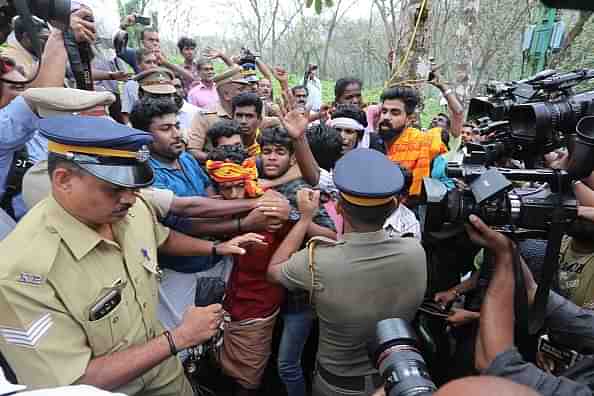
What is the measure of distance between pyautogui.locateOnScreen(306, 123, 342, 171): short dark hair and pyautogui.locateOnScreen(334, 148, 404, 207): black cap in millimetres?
1150

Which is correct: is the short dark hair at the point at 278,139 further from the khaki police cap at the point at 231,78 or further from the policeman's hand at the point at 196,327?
the khaki police cap at the point at 231,78

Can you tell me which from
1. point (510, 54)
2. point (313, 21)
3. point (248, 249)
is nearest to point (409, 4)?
point (248, 249)

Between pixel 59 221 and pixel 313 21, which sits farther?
pixel 313 21

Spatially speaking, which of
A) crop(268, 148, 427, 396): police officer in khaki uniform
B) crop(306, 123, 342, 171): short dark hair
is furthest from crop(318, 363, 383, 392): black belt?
crop(306, 123, 342, 171): short dark hair

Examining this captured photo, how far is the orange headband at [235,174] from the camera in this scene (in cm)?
234

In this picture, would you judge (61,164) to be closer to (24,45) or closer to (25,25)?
(25,25)

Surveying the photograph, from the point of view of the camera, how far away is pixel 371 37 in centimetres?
2217

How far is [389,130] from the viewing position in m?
3.85

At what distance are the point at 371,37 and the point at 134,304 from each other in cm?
2280

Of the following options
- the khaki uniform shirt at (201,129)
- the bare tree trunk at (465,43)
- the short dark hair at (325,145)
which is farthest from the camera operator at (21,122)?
the bare tree trunk at (465,43)

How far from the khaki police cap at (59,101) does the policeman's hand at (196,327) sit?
1.01 m

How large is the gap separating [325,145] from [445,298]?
4.38ft

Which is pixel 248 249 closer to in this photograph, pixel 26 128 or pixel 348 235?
pixel 348 235

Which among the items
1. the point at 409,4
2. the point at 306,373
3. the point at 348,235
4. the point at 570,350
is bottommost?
the point at 306,373
